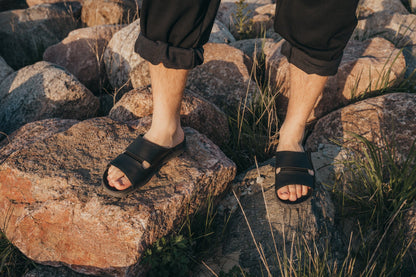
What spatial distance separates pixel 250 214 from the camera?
84.3 inches

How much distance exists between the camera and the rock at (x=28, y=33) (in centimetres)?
514

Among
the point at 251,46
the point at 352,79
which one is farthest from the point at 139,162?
the point at 251,46

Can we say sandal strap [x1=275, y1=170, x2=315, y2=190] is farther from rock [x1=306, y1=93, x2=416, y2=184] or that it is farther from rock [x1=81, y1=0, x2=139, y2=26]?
rock [x1=81, y1=0, x2=139, y2=26]

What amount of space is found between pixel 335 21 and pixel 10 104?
2969mm

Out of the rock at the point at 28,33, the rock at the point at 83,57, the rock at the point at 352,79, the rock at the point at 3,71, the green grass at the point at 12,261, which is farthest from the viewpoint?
the rock at the point at 28,33

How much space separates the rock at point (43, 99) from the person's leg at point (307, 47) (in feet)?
6.65

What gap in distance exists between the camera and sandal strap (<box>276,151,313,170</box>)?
2.17m

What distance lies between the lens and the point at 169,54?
1811 millimetres

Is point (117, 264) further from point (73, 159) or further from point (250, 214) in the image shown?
point (250, 214)

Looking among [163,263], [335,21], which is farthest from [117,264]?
[335,21]

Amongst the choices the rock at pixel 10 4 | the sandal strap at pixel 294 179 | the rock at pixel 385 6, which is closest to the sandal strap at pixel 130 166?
the sandal strap at pixel 294 179

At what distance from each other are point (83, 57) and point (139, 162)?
2.76 m

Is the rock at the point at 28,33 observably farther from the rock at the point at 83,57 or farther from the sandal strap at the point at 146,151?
the sandal strap at the point at 146,151

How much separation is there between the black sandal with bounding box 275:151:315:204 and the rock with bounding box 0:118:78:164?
1.63 meters
